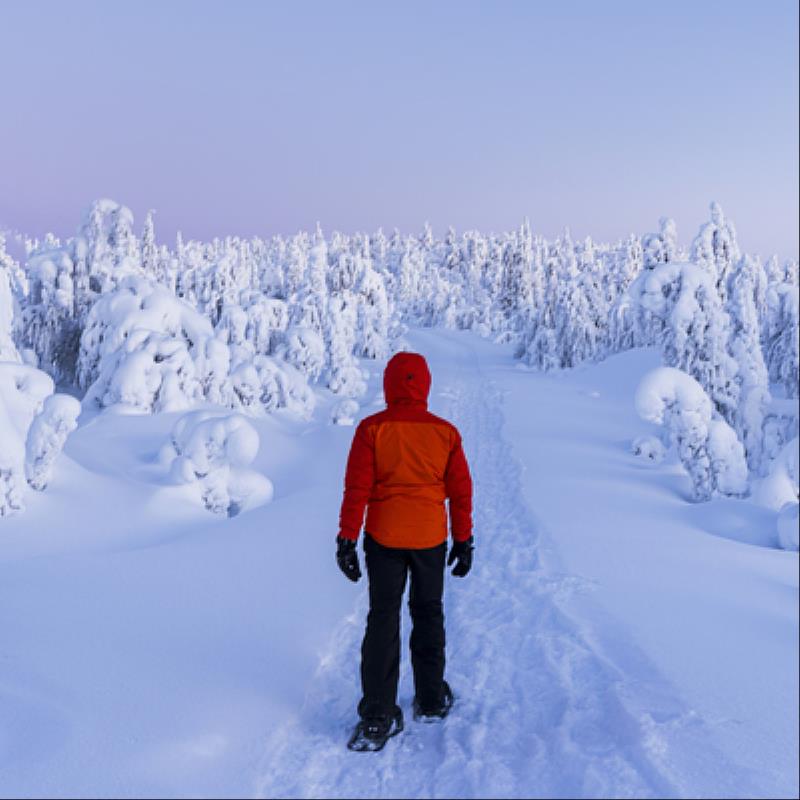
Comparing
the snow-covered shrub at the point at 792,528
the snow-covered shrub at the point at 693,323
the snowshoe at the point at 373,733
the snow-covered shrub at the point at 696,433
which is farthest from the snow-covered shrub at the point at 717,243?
the snowshoe at the point at 373,733

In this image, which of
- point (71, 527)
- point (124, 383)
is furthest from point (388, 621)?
point (124, 383)

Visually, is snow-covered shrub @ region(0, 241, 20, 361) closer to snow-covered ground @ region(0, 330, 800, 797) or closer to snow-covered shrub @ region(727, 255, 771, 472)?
snow-covered ground @ region(0, 330, 800, 797)

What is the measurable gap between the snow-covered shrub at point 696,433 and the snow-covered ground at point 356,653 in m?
0.93

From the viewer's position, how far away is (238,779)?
2.82 meters

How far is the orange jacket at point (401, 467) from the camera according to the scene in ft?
11.0

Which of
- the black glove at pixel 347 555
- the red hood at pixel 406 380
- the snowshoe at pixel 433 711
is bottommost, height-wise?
the snowshoe at pixel 433 711

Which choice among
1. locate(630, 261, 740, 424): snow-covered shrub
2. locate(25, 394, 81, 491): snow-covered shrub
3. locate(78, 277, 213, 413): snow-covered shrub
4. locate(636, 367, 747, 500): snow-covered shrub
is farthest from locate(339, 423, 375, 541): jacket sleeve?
locate(630, 261, 740, 424): snow-covered shrub

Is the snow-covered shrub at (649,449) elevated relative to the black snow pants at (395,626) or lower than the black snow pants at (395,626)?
lower

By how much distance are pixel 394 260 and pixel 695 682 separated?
117m

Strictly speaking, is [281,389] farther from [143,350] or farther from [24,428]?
[24,428]

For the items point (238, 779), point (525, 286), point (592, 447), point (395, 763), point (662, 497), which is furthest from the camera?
point (525, 286)

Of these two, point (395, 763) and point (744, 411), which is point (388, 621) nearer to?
point (395, 763)

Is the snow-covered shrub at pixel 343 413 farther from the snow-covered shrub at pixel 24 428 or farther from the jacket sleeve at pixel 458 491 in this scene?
the jacket sleeve at pixel 458 491

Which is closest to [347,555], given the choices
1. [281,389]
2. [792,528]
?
[792,528]
